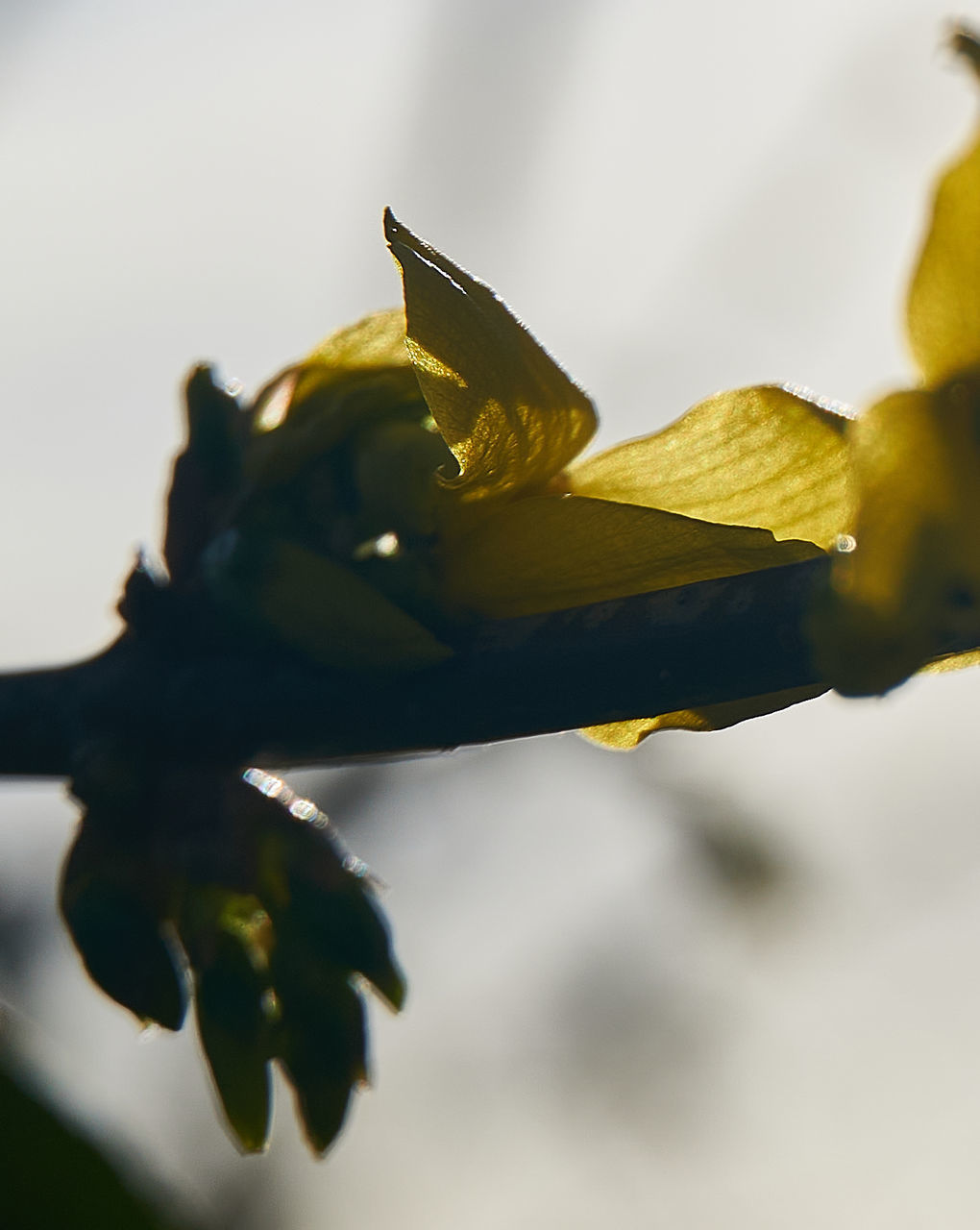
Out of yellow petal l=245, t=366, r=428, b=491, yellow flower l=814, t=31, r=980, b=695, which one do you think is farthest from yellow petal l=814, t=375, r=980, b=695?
yellow petal l=245, t=366, r=428, b=491

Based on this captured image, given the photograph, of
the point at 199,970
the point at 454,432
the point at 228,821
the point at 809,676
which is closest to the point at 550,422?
the point at 454,432

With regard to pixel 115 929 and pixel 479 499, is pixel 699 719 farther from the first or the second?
pixel 115 929

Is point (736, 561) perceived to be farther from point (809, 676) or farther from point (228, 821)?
point (228, 821)

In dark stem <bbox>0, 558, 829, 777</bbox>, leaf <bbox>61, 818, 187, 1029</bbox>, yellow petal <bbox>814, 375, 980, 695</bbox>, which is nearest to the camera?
yellow petal <bbox>814, 375, 980, 695</bbox>

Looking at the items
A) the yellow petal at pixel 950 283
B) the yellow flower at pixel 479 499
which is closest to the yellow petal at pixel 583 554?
the yellow flower at pixel 479 499

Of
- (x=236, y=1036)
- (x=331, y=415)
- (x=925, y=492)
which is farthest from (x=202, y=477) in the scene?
(x=925, y=492)

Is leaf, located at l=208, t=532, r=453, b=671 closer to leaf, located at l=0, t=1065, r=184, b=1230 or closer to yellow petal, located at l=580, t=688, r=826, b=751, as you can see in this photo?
yellow petal, located at l=580, t=688, r=826, b=751
